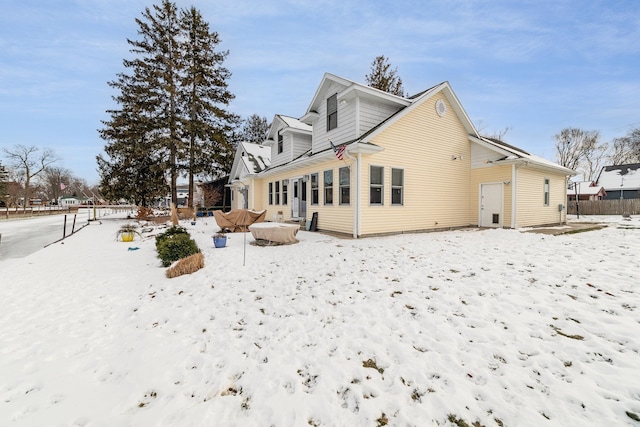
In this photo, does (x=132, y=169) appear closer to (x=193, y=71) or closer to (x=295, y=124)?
(x=193, y=71)

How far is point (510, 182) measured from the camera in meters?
11.8

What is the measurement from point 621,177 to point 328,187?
142ft

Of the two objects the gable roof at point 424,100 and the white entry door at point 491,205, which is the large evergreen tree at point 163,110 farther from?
the white entry door at point 491,205

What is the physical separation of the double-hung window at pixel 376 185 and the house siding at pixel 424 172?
6.6 inches

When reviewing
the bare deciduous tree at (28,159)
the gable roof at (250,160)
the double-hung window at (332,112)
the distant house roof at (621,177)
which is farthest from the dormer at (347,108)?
the bare deciduous tree at (28,159)

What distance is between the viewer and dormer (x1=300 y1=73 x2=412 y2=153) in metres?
10.6

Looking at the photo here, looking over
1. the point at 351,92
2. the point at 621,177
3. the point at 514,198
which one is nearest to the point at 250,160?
the point at 351,92

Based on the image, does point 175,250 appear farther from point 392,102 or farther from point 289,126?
point 289,126

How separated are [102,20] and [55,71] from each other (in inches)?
446

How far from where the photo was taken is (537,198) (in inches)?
519

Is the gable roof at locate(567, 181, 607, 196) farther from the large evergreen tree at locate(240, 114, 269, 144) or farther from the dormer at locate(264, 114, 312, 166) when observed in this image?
the large evergreen tree at locate(240, 114, 269, 144)

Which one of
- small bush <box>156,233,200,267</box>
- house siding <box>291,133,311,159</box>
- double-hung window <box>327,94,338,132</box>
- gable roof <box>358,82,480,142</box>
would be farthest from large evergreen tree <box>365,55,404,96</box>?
small bush <box>156,233,200,267</box>

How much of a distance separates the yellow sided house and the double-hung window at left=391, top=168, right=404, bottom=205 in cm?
4

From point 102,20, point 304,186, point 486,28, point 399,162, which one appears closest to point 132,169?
point 102,20
